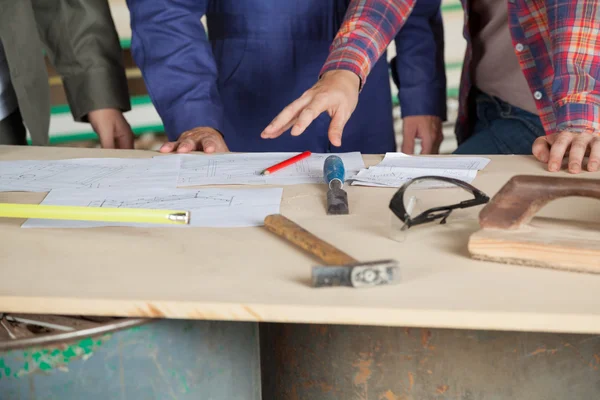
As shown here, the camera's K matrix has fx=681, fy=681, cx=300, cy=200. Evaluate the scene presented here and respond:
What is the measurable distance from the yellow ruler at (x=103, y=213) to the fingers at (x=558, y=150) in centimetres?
66

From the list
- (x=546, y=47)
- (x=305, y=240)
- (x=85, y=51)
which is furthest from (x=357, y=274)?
(x=85, y=51)

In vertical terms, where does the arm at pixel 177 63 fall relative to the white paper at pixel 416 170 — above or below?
above

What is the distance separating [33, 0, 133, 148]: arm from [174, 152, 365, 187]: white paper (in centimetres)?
58

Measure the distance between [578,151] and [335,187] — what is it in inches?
17.2

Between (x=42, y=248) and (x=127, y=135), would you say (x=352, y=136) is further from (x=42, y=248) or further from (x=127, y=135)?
(x=42, y=248)

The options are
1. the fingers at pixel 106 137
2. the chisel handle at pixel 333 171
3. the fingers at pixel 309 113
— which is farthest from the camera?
the fingers at pixel 106 137

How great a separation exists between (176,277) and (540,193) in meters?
0.44

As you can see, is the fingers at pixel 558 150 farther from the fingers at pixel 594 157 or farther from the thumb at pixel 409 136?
the thumb at pixel 409 136

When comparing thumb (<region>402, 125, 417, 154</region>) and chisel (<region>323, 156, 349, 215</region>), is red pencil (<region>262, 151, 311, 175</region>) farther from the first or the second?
thumb (<region>402, 125, 417, 154</region>)

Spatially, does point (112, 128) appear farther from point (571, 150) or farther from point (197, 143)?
point (571, 150)

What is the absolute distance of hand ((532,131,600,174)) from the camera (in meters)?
1.14

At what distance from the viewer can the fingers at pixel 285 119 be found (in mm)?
1202

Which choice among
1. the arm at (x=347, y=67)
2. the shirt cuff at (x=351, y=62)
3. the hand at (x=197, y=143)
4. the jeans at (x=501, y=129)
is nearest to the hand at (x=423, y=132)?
the jeans at (x=501, y=129)

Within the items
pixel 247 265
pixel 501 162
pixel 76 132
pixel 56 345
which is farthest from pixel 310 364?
pixel 76 132
